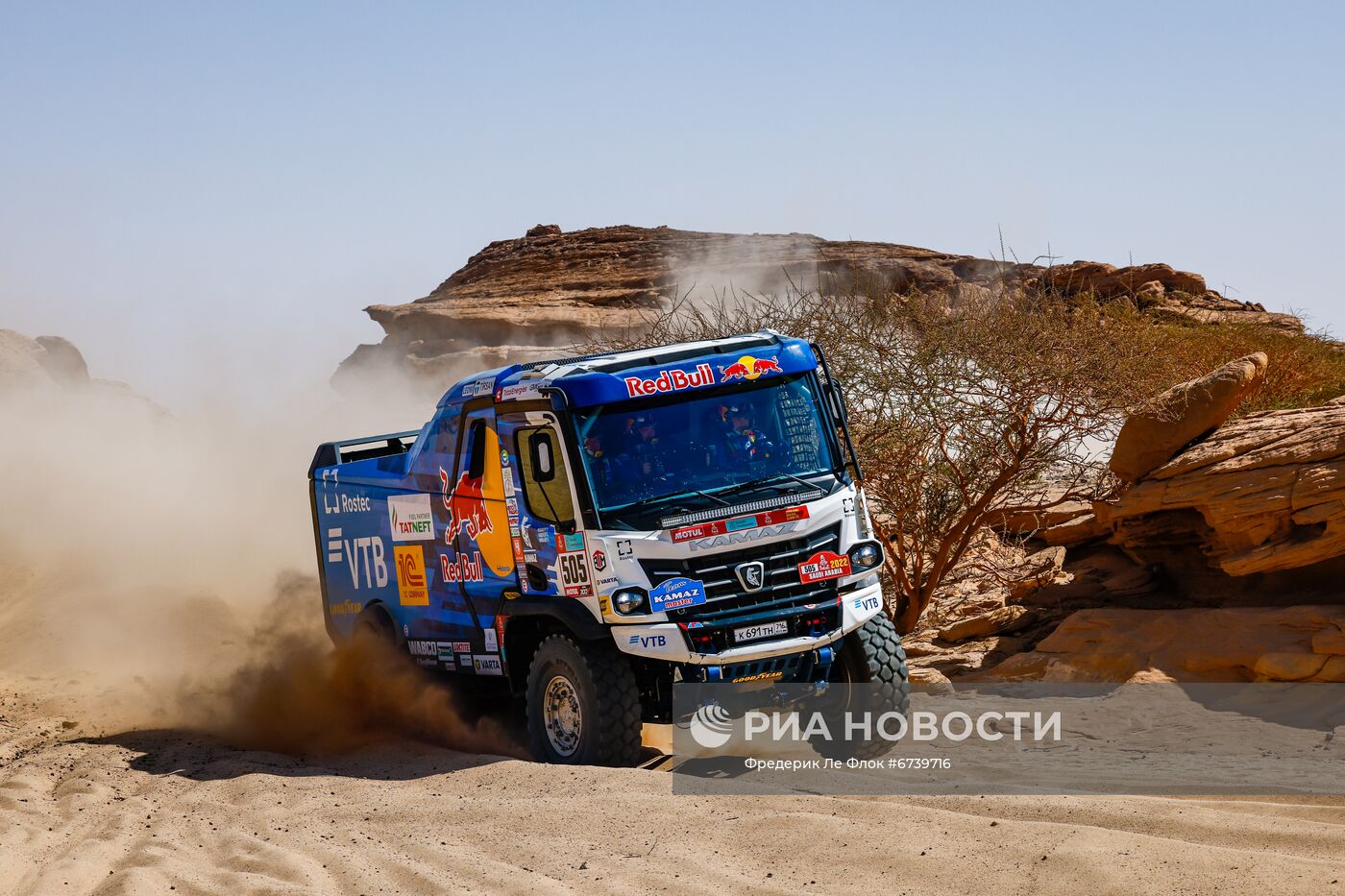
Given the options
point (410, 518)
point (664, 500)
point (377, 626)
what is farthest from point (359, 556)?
point (664, 500)

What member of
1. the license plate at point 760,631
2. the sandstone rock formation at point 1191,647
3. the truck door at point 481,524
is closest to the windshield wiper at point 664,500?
the license plate at point 760,631

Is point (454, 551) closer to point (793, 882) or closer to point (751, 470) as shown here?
point (751, 470)

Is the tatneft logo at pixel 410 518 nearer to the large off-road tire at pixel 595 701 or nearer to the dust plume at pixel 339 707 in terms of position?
the dust plume at pixel 339 707

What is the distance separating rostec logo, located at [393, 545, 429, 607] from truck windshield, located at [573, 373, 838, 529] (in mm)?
2955

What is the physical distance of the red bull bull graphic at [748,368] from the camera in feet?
32.0

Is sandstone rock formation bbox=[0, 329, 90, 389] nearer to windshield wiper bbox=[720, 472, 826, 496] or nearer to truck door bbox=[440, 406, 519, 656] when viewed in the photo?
truck door bbox=[440, 406, 519, 656]

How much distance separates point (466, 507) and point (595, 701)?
2.29 metres

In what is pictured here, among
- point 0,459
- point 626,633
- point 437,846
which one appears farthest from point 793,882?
point 0,459

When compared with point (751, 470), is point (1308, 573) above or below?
below

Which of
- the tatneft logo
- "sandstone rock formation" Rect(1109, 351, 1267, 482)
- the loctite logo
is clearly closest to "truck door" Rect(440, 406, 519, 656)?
the tatneft logo

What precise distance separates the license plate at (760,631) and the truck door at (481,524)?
1.99 m

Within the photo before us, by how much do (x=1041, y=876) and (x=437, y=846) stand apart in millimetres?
3402

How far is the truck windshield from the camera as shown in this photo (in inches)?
368

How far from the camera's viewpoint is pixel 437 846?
24.9 ft
